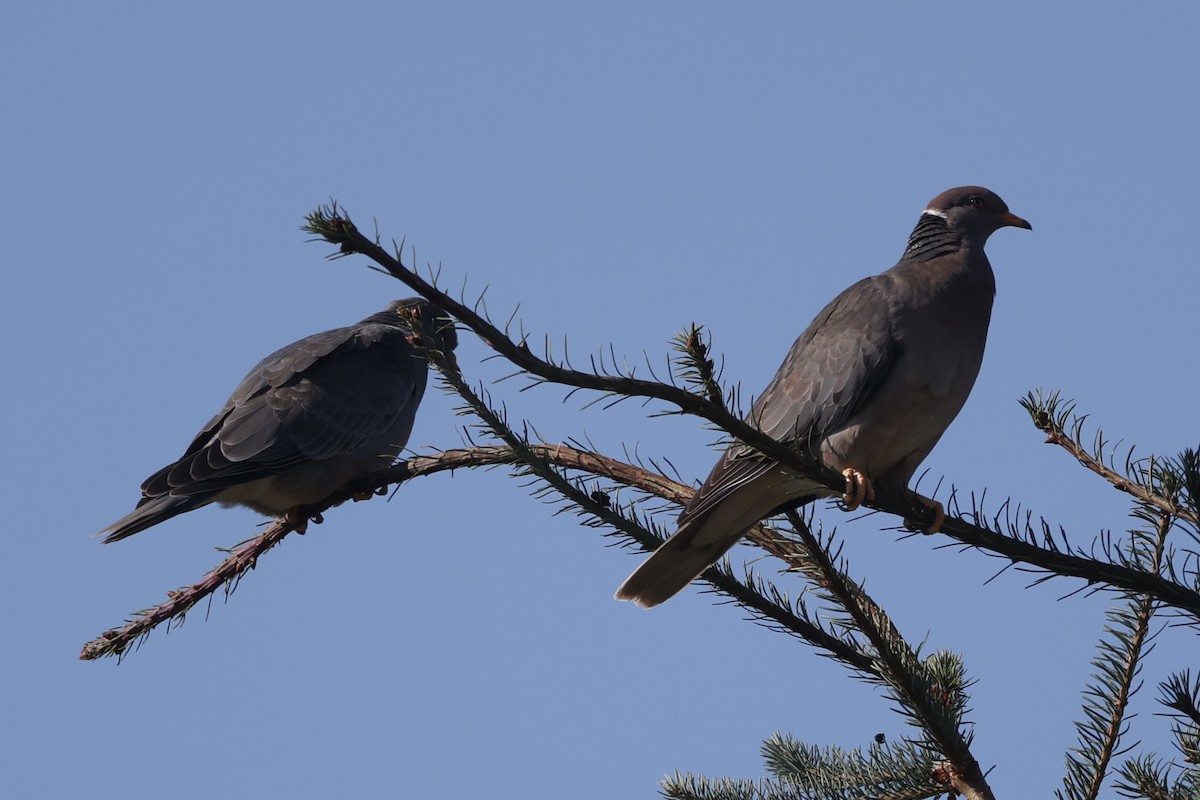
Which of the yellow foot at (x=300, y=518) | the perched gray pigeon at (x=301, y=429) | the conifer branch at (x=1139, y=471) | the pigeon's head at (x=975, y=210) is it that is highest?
the perched gray pigeon at (x=301, y=429)

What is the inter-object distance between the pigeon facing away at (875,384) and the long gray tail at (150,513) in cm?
258

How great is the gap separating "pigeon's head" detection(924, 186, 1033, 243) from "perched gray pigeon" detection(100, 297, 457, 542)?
2.29m

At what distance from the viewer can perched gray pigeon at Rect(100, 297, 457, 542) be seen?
18.2ft

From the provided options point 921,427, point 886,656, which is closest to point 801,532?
point 886,656

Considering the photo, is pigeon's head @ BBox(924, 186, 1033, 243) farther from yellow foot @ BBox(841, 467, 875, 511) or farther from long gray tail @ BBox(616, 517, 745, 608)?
long gray tail @ BBox(616, 517, 745, 608)

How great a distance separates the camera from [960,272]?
4574 mm

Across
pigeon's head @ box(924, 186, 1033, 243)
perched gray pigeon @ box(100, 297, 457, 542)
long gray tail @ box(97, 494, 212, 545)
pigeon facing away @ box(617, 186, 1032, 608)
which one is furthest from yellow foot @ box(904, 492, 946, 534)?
long gray tail @ box(97, 494, 212, 545)

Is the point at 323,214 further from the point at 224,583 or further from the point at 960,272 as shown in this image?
the point at 960,272

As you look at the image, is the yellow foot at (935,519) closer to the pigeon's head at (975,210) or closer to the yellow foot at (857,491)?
the yellow foot at (857,491)

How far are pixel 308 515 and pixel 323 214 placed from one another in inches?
165

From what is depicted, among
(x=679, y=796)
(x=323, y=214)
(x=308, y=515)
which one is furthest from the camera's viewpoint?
(x=308, y=515)

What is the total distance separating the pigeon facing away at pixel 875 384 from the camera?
3838 millimetres

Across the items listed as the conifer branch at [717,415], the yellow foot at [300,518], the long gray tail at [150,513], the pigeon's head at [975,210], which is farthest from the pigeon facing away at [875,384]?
the long gray tail at [150,513]

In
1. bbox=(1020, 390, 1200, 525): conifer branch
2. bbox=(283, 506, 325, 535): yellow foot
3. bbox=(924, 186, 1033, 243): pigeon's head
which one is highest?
bbox=(283, 506, 325, 535): yellow foot
